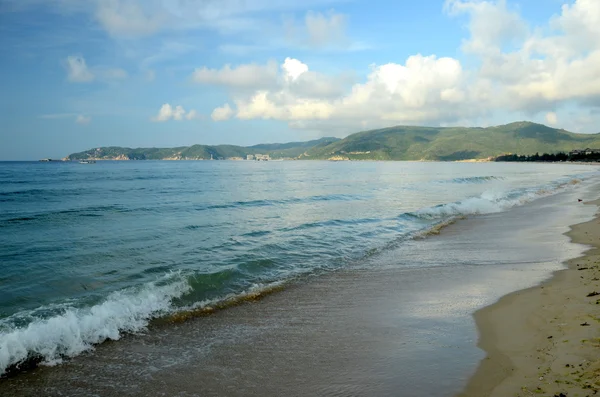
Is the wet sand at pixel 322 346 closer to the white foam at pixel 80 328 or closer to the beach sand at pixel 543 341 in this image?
the beach sand at pixel 543 341

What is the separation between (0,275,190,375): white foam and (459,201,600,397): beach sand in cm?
721

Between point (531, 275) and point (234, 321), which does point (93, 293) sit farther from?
point (531, 275)

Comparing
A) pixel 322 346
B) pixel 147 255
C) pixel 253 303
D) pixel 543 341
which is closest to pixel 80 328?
pixel 253 303

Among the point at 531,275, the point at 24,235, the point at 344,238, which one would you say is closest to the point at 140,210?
the point at 24,235

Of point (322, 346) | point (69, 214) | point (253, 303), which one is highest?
point (69, 214)

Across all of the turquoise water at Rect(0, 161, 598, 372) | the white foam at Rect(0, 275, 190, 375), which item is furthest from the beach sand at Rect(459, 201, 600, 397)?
the white foam at Rect(0, 275, 190, 375)

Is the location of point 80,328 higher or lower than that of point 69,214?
lower

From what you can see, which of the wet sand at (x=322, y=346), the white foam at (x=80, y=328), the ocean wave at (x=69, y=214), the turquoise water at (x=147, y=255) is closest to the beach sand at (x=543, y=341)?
the wet sand at (x=322, y=346)

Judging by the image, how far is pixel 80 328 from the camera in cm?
848

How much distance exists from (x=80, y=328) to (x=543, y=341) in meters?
9.32

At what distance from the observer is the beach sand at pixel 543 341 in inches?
218

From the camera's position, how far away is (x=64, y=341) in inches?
316

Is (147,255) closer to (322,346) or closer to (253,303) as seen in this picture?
(253,303)

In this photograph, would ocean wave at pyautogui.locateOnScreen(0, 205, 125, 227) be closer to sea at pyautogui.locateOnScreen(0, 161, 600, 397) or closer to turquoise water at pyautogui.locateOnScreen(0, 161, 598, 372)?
turquoise water at pyautogui.locateOnScreen(0, 161, 598, 372)
